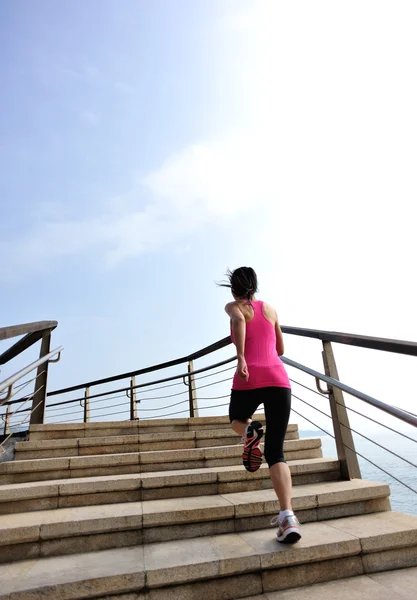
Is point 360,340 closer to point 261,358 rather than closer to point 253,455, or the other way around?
point 261,358

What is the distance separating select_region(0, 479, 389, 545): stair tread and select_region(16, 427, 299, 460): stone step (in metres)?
0.91

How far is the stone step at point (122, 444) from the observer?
3.54m

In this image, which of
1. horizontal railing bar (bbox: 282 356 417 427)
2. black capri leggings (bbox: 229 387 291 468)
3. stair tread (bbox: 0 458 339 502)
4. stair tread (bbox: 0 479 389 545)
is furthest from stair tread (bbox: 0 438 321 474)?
black capri leggings (bbox: 229 387 291 468)

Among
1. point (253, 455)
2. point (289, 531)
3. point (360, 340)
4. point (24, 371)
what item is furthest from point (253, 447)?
point (24, 371)

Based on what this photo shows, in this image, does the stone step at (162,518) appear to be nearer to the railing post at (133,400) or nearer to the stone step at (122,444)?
the stone step at (122,444)

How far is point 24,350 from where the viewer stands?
13.2 ft

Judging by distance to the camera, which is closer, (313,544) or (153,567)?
(153,567)

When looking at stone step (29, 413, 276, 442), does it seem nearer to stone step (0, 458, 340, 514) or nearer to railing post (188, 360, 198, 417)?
stone step (0, 458, 340, 514)

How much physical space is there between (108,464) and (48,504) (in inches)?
24.5

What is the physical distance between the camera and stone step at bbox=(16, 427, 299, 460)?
354 cm

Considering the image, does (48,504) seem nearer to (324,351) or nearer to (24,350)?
(24,350)

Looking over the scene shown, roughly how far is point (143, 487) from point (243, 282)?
1.51 m

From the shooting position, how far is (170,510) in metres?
2.45

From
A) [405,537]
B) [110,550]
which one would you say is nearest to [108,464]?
[110,550]
